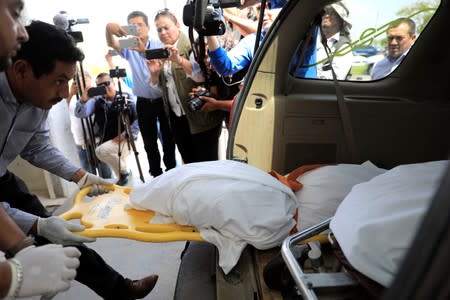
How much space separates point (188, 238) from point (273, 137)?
32.9 inches

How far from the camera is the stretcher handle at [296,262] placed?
807 millimetres

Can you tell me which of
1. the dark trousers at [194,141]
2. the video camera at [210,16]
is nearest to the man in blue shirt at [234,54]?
the video camera at [210,16]

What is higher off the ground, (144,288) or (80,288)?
(144,288)

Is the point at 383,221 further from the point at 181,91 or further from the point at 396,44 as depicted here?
the point at 181,91

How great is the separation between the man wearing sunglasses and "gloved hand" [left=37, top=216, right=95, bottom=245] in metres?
1.92

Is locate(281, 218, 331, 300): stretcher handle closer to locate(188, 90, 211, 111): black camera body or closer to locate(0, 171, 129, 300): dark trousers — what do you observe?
locate(0, 171, 129, 300): dark trousers

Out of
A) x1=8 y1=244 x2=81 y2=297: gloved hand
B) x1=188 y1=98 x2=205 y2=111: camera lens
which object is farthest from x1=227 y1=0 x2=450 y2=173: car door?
x1=8 y1=244 x2=81 y2=297: gloved hand

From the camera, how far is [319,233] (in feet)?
3.76

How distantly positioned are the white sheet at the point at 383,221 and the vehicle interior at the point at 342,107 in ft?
2.57

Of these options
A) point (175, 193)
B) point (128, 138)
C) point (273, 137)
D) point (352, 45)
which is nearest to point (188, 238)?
point (175, 193)

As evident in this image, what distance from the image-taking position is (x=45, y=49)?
125cm

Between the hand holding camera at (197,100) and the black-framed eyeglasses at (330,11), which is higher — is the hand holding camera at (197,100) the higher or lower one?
the lower one

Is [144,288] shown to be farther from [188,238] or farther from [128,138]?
[128,138]

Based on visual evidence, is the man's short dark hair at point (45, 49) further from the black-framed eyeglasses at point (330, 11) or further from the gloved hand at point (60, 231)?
the black-framed eyeglasses at point (330, 11)
